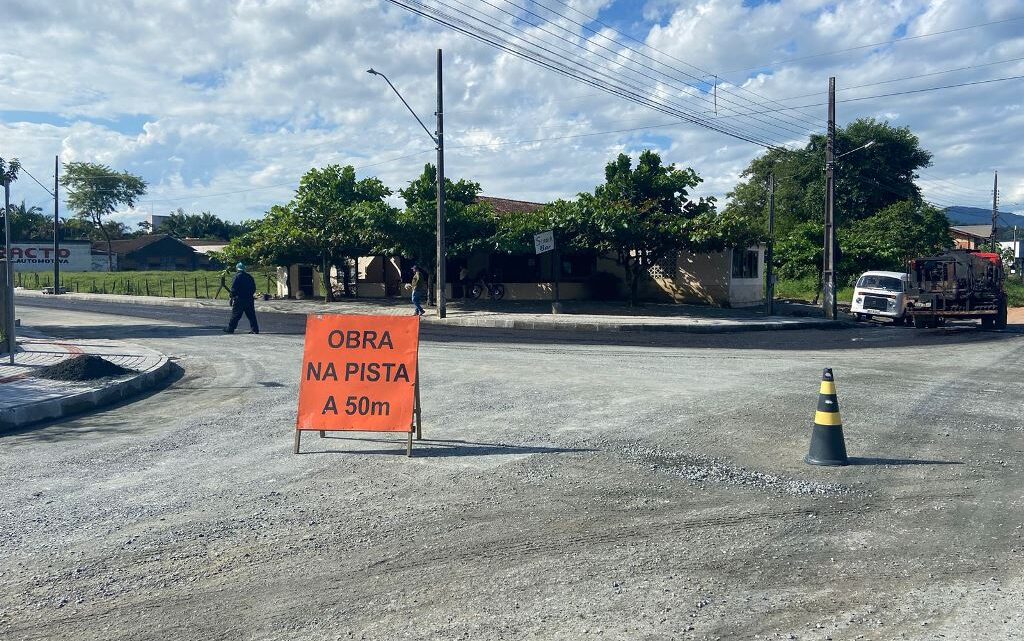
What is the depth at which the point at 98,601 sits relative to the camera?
157 inches

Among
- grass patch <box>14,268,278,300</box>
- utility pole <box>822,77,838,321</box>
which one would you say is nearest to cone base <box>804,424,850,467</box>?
utility pole <box>822,77,838,321</box>

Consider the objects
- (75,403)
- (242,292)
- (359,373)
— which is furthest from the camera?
(242,292)

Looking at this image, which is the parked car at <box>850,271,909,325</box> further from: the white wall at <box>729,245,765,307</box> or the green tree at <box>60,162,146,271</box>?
the green tree at <box>60,162,146,271</box>

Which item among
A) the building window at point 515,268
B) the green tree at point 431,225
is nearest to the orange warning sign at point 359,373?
the green tree at point 431,225

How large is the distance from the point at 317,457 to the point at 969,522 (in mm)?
4866

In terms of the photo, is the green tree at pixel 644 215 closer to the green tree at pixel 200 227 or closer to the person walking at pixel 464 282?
the person walking at pixel 464 282

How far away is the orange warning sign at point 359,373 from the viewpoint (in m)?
7.31

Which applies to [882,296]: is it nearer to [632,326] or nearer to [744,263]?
[744,263]

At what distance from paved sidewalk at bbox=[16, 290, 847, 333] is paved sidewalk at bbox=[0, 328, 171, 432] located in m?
11.0

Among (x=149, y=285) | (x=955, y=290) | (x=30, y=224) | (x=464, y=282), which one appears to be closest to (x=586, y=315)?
(x=464, y=282)

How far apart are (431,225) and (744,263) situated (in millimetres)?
12158

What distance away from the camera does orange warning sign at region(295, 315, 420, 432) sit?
731 centimetres

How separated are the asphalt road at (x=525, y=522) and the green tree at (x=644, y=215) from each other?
16385mm

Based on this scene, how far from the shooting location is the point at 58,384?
1038 centimetres
